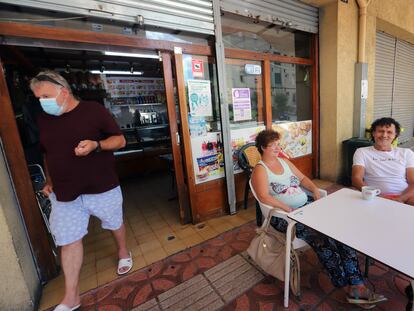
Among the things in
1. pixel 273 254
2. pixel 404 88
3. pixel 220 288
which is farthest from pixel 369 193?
pixel 404 88

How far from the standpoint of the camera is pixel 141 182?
14.8 ft

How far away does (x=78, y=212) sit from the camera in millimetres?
1590

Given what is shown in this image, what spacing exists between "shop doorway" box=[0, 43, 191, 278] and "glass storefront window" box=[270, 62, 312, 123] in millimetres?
1650

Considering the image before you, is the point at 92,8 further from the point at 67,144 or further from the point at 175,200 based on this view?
the point at 175,200

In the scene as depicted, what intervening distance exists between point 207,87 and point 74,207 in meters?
1.79

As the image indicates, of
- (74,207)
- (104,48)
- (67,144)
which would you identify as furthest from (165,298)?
(104,48)

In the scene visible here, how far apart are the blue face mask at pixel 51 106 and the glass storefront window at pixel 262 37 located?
6.45ft

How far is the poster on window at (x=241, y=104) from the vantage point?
2793 mm

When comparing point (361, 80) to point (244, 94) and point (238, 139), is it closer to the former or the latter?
point (244, 94)

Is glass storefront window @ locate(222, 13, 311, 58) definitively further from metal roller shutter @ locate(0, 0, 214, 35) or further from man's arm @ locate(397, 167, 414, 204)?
man's arm @ locate(397, 167, 414, 204)

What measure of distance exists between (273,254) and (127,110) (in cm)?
453

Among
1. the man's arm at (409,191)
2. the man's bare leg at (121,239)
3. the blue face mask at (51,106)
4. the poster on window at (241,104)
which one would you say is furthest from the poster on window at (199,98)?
the man's arm at (409,191)

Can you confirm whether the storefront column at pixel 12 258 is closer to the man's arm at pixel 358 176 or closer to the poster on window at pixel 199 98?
the poster on window at pixel 199 98

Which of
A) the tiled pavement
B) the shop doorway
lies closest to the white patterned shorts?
the shop doorway
